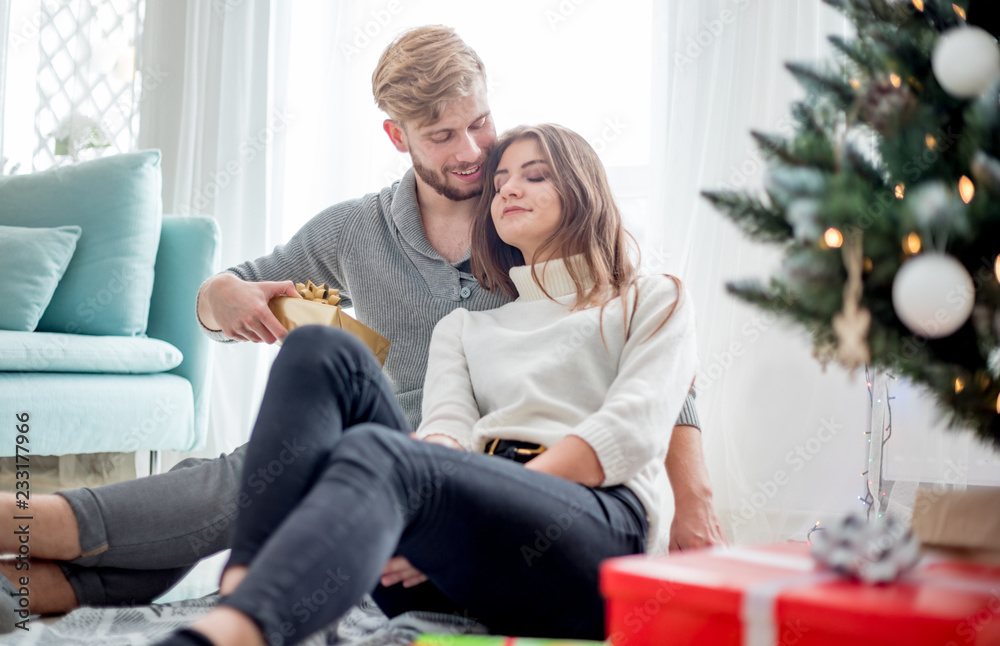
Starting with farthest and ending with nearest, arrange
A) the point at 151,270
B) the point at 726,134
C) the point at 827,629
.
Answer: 1. the point at 151,270
2. the point at 726,134
3. the point at 827,629

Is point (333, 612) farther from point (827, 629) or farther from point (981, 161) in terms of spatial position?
point (981, 161)

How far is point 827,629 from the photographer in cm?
58

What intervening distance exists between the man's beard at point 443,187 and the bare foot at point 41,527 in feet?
2.44

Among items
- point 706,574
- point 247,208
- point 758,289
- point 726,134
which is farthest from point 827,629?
point 247,208

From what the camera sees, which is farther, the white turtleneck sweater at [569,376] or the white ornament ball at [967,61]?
the white turtleneck sweater at [569,376]

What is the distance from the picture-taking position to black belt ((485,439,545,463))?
3.35ft

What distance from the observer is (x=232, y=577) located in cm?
71

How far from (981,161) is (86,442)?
5.94ft

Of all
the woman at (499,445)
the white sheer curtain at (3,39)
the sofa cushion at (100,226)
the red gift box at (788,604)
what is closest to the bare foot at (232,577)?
the woman at (499,445)

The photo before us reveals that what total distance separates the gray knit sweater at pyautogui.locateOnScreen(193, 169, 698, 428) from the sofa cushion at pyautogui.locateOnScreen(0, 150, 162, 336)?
0.78 meters

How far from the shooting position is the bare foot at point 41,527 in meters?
1.05

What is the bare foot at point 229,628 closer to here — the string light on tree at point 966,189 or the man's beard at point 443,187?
the string light on tree at point 966,189

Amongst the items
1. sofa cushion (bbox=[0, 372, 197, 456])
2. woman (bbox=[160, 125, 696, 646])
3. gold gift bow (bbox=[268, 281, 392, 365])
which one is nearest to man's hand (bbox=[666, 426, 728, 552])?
woman (bbox=[160, 125, 696, 646])

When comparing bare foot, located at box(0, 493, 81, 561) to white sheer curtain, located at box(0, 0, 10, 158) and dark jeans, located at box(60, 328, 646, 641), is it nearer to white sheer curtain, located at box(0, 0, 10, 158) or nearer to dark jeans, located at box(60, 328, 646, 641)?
dark jeans, located at box(60, 328, 646, 641)
